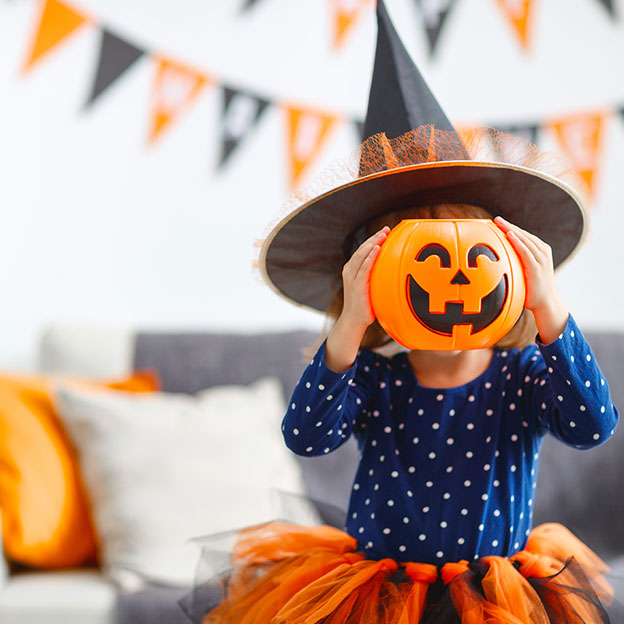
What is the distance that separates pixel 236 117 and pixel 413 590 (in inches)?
66.5

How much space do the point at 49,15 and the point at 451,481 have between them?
5.89 ft

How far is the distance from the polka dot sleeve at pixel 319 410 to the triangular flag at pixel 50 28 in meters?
1.59

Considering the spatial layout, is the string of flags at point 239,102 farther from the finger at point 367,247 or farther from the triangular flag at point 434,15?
the finger at point 367,247

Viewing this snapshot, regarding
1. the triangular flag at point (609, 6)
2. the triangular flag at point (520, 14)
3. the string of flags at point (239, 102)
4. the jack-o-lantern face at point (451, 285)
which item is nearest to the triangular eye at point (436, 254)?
the jack-o-lantern face at point (451, 285)

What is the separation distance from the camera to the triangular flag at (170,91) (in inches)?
84.6

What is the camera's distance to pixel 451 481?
923mm

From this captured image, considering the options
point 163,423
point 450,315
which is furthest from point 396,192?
point 163,423

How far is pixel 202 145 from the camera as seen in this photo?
7.21 feet

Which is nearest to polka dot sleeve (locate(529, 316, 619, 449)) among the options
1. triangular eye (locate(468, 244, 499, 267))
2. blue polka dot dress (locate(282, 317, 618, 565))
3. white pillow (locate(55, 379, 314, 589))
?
blue polka dot dress (locate(282, 317, 618, 565))

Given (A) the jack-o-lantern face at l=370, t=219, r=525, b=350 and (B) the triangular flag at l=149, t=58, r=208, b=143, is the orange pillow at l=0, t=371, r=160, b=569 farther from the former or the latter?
(A) the jack-o-lantern face at l=370, t=219, r=525, b=350

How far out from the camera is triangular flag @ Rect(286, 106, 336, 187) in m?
2.26

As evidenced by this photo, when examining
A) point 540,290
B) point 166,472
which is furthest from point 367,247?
point 166,472

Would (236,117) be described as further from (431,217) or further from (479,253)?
(479,253)

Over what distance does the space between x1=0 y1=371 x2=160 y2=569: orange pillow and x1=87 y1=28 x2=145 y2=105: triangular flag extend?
3.03 feet
